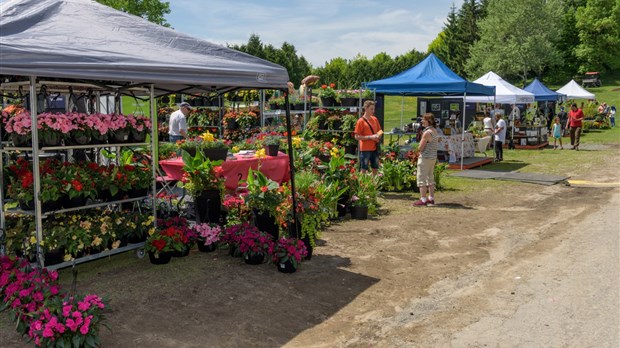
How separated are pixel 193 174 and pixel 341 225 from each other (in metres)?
2.65

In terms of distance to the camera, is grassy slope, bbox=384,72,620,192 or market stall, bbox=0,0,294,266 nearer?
market stall, bbox=0,0,294,266

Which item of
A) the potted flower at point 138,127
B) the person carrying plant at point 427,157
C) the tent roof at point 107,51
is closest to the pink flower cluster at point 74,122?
the potted flower at point 138,127

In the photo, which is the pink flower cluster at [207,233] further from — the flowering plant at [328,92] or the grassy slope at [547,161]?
the flowering plant at [328,92]

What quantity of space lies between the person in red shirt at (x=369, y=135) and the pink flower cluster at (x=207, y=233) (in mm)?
4481

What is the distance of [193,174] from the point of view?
6.73m

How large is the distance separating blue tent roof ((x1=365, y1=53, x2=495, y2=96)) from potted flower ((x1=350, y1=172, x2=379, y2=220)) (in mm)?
5353

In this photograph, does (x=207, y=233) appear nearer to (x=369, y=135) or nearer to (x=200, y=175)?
(x=200, y=175)

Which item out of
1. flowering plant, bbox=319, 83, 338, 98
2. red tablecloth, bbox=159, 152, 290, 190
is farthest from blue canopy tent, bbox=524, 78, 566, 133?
red tablecloth, bbox=159, 152, 290, 190

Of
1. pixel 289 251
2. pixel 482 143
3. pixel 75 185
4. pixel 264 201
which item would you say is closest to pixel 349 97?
pixel 482 143

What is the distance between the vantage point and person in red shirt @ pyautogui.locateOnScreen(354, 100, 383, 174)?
34.3 ft

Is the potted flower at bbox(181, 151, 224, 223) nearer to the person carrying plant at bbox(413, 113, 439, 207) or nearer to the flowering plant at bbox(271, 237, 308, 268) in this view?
the flowering plant at bbox(271, 237, 308, 268)

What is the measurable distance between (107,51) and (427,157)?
6553mm

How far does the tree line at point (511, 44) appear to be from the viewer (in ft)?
188

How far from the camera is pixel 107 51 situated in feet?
15.1
